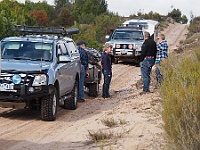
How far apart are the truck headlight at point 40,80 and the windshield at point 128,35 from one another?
15.8 m

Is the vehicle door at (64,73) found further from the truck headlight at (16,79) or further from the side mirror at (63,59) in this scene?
the truck headlight at (16,79)

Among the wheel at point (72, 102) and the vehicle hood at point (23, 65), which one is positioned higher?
the vehicle hood at point (23, 65)

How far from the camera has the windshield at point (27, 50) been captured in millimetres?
12109

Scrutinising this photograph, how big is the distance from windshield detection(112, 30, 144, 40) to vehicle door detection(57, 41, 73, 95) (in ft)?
45.1

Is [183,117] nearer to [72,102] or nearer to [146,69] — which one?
[72,102]

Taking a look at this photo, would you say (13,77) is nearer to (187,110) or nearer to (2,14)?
(187,110)

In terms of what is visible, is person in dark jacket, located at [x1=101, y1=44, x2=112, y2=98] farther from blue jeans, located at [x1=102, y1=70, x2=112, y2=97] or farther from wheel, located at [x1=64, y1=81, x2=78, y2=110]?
wheel, located at [x1=64, y1=81, x2=78, y2=110]

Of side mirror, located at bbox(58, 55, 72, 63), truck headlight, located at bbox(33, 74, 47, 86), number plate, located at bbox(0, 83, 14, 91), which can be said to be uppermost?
side mirror, located at bbox(58, 55, 72, 63)

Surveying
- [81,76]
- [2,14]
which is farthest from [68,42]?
[2,14]

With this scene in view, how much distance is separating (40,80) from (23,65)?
55 cm

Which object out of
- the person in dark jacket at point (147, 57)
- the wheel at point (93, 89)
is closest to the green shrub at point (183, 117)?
the person in dark jacket at point (147, 57)

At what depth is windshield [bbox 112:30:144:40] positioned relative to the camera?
26.7 m

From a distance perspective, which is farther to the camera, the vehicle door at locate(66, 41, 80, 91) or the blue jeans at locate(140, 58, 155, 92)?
the blue jeans at locate(140, 58, 155, 92)

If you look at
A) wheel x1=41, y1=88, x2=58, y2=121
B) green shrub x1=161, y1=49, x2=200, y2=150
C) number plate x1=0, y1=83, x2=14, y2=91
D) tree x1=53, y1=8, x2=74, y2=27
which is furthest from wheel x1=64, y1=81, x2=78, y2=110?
tree x1=53, y1=8, x2=74, y2=27
